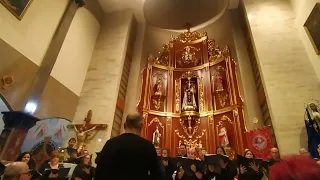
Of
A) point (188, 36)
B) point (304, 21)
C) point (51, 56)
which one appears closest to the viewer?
point (51, 56)

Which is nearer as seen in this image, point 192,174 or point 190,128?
point 192,174

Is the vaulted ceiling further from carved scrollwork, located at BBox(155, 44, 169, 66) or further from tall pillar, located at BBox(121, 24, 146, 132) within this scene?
carved scrollwork, located at BBox(155, 44, 169, 66)

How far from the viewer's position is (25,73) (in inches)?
209

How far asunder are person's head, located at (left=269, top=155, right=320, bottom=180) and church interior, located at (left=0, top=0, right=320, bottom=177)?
4685mm

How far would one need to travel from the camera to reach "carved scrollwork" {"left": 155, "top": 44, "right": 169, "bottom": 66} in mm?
9930

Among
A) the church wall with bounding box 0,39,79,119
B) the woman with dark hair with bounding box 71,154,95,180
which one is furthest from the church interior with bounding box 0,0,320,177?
the woman with dark hair with bounding box 71,154,95,180

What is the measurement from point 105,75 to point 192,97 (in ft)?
11.8

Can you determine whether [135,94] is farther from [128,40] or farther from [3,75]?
[3,75]

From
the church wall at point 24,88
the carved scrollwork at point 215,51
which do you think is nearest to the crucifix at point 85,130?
the church wall at point 24,88

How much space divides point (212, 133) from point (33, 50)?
6342 millimetres

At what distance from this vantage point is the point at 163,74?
969 cm

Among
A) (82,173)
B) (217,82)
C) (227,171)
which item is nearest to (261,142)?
(227,171)

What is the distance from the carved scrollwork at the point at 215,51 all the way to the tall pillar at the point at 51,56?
579 cm

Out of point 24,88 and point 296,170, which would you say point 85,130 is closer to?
point 24,88
